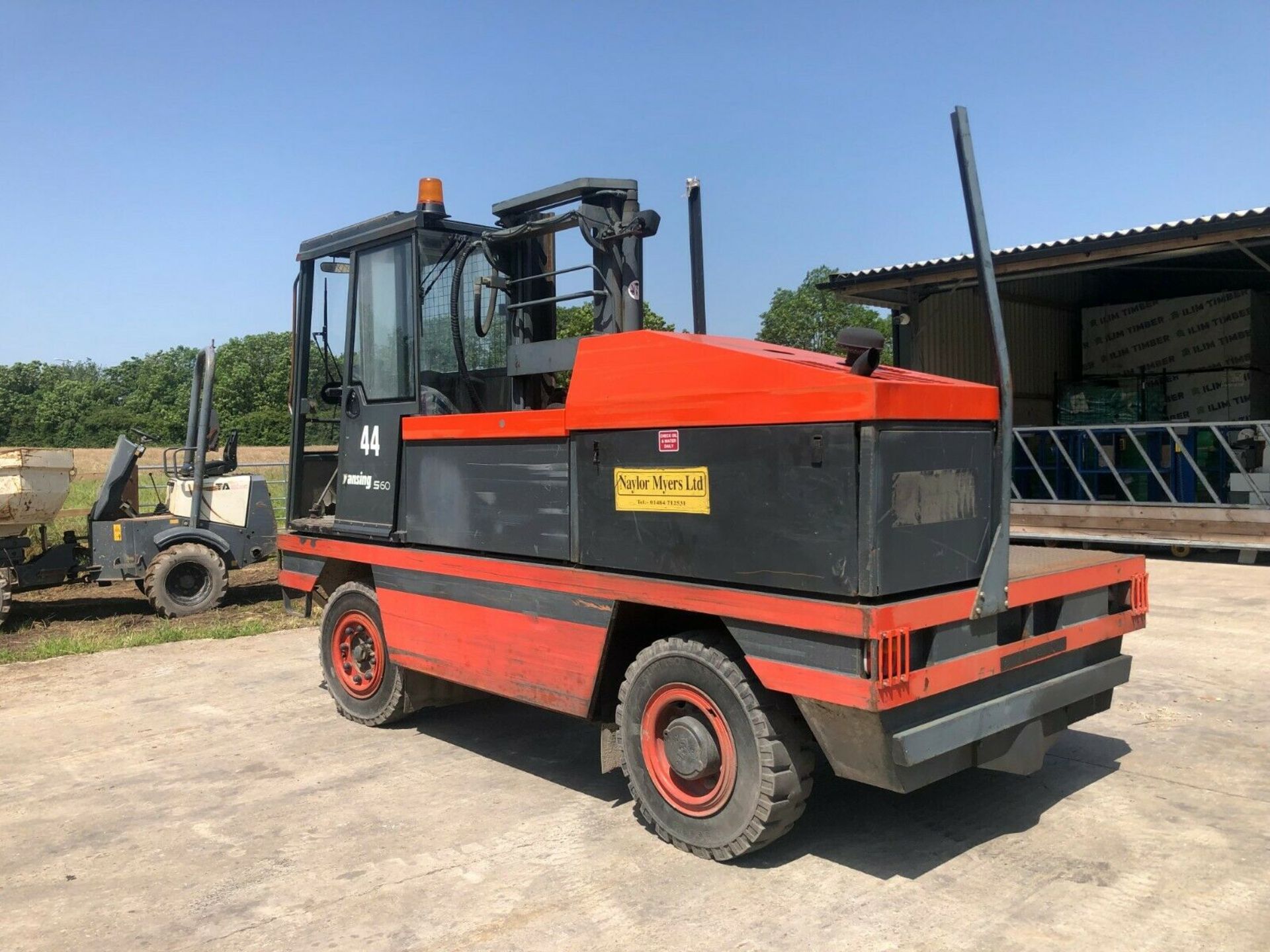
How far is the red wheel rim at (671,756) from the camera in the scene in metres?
4.05

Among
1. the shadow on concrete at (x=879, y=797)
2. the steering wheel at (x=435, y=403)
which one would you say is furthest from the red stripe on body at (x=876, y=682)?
the steering wheel at (x=435, y=403)

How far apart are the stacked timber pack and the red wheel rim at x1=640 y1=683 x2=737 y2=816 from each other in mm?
18511

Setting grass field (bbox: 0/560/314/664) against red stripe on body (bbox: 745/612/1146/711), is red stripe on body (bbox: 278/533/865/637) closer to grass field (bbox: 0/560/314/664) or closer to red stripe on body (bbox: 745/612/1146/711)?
red stripe on body (bbox: 745/612/1146/711)

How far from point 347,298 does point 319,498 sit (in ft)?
4.78

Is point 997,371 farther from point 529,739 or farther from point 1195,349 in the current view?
point 1195,349

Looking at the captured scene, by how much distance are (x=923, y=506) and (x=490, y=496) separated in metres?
2.19

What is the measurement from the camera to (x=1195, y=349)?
2027cm

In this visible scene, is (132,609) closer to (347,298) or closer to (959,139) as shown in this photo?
(347,298)

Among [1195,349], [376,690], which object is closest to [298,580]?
[376,690]

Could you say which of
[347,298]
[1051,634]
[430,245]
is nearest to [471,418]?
[430,245]

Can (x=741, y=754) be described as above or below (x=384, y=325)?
below

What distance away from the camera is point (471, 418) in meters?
5.12

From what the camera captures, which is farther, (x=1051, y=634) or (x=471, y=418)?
(x=471, y=418)

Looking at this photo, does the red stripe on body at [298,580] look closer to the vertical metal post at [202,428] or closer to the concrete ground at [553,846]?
the concrete ground at [553,846]
